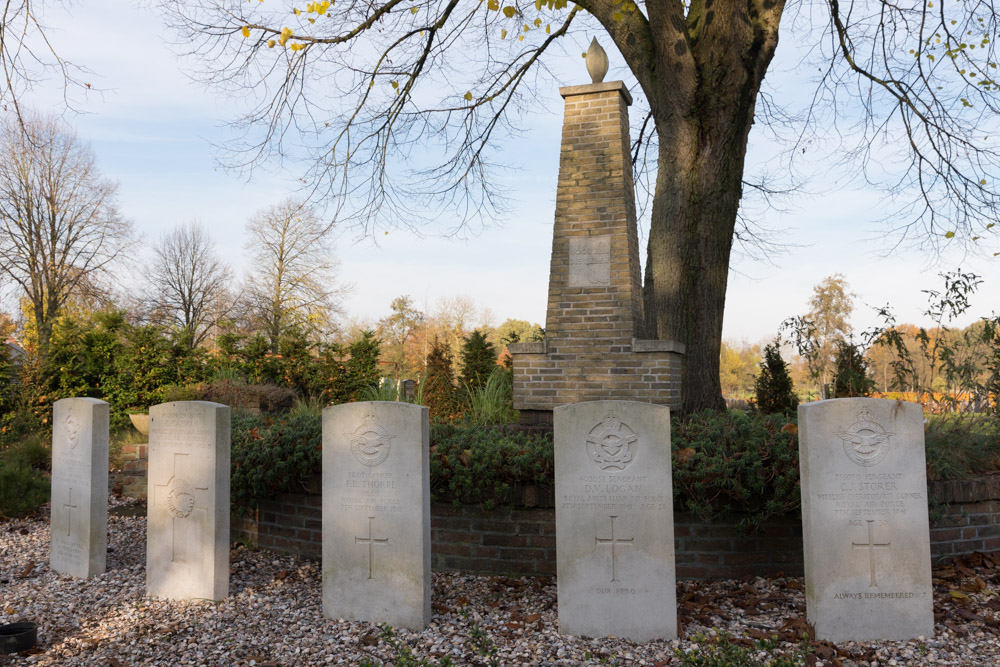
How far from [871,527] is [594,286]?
4.15 m

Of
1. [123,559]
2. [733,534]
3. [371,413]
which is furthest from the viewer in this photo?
[123,559]

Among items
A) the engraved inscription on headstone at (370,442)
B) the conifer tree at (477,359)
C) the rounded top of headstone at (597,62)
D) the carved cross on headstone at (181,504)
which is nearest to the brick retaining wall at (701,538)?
the engraved inscription on headstone at (370,442)

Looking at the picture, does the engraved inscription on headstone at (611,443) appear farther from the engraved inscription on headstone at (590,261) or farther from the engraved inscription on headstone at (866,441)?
the engraved inscription on headstone at (590,261)

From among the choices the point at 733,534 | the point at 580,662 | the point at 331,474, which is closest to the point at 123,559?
the point at 331,474

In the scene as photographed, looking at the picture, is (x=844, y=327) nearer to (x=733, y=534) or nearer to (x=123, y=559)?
(x=733, y=534)

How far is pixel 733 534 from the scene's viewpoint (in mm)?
4688

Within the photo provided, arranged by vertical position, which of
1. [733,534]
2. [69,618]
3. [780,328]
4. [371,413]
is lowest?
[69,618]

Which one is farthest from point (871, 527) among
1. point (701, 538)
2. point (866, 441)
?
point (701, 538)

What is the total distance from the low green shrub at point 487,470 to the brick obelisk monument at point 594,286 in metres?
2.59

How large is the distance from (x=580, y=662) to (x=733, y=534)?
1.75 metres

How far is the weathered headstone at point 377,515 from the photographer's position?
4066 mm

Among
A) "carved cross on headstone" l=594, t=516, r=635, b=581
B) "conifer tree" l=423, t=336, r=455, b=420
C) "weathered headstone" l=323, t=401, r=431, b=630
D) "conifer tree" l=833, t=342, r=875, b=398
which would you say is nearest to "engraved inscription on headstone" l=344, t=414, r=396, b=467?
"weathered headstone" l=323, t=401, r=431, b=630

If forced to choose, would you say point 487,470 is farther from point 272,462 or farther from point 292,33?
point 292,33

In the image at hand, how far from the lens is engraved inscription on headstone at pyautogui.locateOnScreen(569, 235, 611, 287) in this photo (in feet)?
24.3
